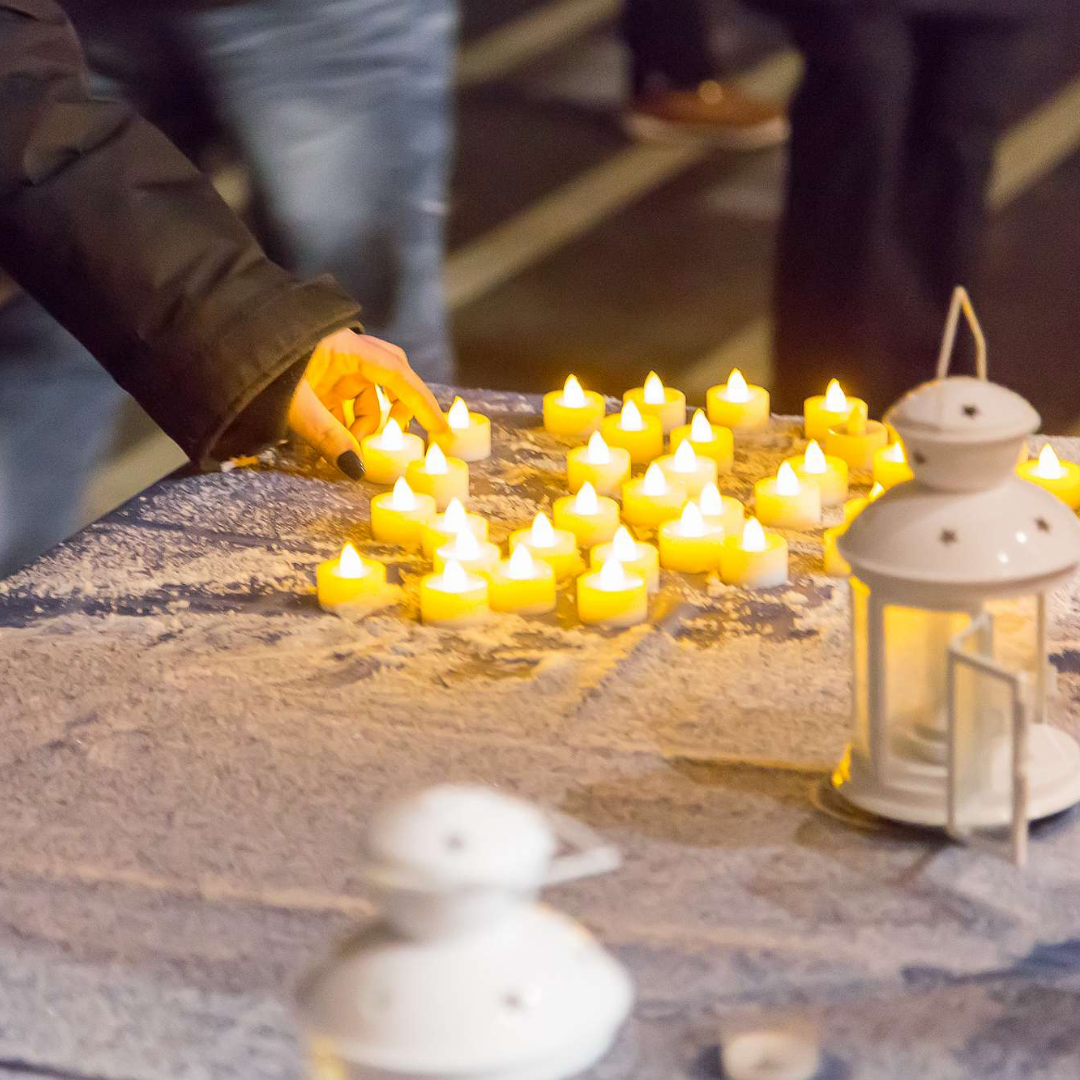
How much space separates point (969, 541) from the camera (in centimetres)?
91

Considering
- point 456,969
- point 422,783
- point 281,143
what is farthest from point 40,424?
point 456,969

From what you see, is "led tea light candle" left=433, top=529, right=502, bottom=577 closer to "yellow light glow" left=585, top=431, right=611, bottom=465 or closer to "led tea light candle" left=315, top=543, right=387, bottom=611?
"led tea light candle" left=315, top=543, right=387, bottom=611

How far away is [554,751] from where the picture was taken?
43.4 inches

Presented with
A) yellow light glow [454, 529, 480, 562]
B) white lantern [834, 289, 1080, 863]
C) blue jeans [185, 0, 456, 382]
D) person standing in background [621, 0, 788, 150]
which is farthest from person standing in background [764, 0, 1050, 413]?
white lantern [834, 289, 1080, 863]

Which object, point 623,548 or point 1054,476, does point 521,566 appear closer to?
point 623,548

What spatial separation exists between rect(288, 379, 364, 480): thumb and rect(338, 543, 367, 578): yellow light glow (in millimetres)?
258

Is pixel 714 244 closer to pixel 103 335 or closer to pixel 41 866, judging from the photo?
pixel 103 335

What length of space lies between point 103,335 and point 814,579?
680 mm

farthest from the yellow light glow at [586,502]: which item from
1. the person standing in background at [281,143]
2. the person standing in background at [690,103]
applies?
the person standing in background at [690,103]

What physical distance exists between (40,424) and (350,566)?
85 centimetres

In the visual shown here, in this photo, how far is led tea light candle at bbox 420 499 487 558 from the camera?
140cm

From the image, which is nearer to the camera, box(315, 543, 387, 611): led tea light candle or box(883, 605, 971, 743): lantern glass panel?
box(883, 605, 971, 743): lantern glass panel

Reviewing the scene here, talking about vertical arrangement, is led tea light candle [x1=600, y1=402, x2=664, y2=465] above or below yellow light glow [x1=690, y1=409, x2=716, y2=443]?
below

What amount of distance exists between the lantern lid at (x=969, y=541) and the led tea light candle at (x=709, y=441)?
645 millimetres
